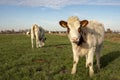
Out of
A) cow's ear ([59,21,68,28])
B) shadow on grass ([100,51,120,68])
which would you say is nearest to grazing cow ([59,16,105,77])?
cow's ear ([59,21,68,28])

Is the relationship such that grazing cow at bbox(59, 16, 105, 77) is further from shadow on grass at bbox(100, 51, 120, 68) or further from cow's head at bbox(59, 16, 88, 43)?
shadow on grass at bbox(100, 51, 120, 68)

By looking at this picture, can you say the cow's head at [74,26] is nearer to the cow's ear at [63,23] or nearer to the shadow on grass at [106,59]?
the cow's ear at [63,23]

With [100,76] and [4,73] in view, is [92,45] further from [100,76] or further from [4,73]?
[4,73]

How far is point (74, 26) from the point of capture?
8727 mm

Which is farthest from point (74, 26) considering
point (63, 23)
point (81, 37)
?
point (81, 37)

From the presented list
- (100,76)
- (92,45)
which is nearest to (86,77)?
(100,76)

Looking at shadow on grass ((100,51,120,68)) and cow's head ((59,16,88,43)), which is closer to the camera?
cow's head ((59,16,88,43))

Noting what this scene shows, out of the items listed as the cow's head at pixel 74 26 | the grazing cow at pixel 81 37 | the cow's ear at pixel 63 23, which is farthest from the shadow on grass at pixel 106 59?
the cow's ear at pixel 63 23

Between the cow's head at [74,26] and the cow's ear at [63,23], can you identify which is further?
the cow's ear at [63,23]

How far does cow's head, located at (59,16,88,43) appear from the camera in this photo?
8464mm

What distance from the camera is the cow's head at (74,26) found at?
846cm

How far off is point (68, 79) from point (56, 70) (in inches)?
75.5

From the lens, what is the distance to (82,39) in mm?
9273

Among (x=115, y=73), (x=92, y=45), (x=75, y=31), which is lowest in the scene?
(x=115, y=73)
